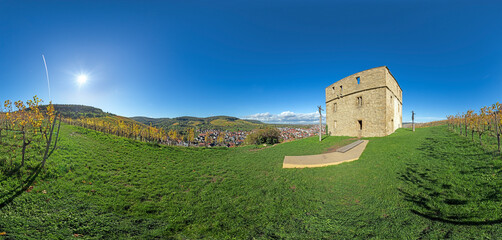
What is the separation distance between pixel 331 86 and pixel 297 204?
73.9 feet

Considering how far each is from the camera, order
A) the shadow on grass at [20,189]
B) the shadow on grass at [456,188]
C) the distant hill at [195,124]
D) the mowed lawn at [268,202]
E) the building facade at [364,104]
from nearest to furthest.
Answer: the mowed lawn at [268,202] < the shadow on grass at [456,188] < the shadow on grass at [20,189] < the building facade at [364,104] < the distant hill at [195,124]

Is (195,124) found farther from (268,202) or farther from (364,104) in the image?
(268,202)

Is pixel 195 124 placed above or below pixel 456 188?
above

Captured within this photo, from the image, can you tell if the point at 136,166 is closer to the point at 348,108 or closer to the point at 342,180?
the point at 342,180

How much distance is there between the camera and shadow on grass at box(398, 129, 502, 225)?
12.7 ft

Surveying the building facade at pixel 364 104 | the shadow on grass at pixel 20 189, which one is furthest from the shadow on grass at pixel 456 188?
the shadow on grass at pixel 20 189

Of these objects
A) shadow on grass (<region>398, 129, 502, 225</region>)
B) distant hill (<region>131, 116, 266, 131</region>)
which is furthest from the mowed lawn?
distant hill (<region>131, 116, 266, 131</region>)

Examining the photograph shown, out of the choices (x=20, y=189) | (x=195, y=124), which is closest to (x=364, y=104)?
(x=20, y=189)

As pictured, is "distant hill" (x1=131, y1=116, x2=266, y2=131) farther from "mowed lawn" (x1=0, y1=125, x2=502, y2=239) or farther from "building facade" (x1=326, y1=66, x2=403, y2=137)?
"mowed lawn" (x1=0, y1=125, x2=502, y2=239)

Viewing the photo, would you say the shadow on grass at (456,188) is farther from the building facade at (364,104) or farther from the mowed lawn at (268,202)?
the building facade at (364,104)

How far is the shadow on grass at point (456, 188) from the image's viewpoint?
3.88 metres

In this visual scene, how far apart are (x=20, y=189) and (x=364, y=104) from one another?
2507cm

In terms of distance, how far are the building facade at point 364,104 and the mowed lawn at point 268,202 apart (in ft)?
31.8

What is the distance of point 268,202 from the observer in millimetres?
5414
